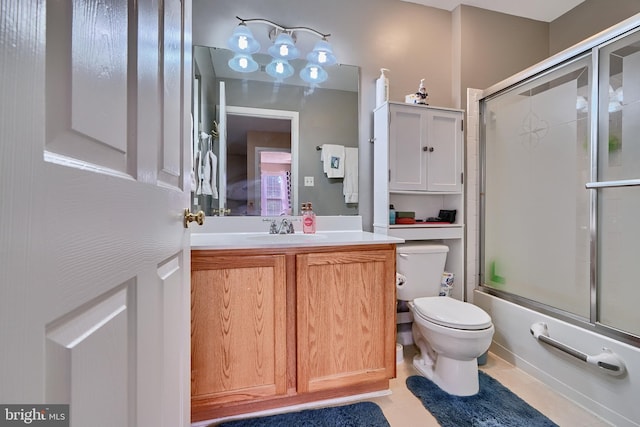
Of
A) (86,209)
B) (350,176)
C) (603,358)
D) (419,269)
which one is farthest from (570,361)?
(86,209)

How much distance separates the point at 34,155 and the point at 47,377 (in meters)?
0.24

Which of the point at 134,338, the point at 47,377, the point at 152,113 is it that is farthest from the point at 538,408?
the point at 152,113

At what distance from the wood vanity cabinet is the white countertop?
1.3 inches

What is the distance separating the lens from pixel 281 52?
1.87 metres

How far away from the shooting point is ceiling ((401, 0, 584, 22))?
213 cm

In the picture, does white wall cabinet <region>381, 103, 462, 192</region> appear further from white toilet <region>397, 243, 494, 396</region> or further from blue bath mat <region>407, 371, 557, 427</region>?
blue bath mat <region>407, 371, 557, 427</region>

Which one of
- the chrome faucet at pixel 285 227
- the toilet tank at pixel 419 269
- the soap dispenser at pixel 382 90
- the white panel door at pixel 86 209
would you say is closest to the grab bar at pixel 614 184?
the toilet tank at pixel 419 269

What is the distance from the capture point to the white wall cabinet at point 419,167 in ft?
6.37

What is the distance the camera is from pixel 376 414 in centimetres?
138

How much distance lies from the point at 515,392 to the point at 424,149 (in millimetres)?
1545

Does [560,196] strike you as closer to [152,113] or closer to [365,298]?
[365,298]

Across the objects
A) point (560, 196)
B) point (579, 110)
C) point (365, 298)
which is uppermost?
point (579, 110)

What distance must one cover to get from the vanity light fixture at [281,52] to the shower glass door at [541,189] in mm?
1312

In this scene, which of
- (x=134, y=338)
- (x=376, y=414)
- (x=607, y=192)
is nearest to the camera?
(x=134, y=338)
